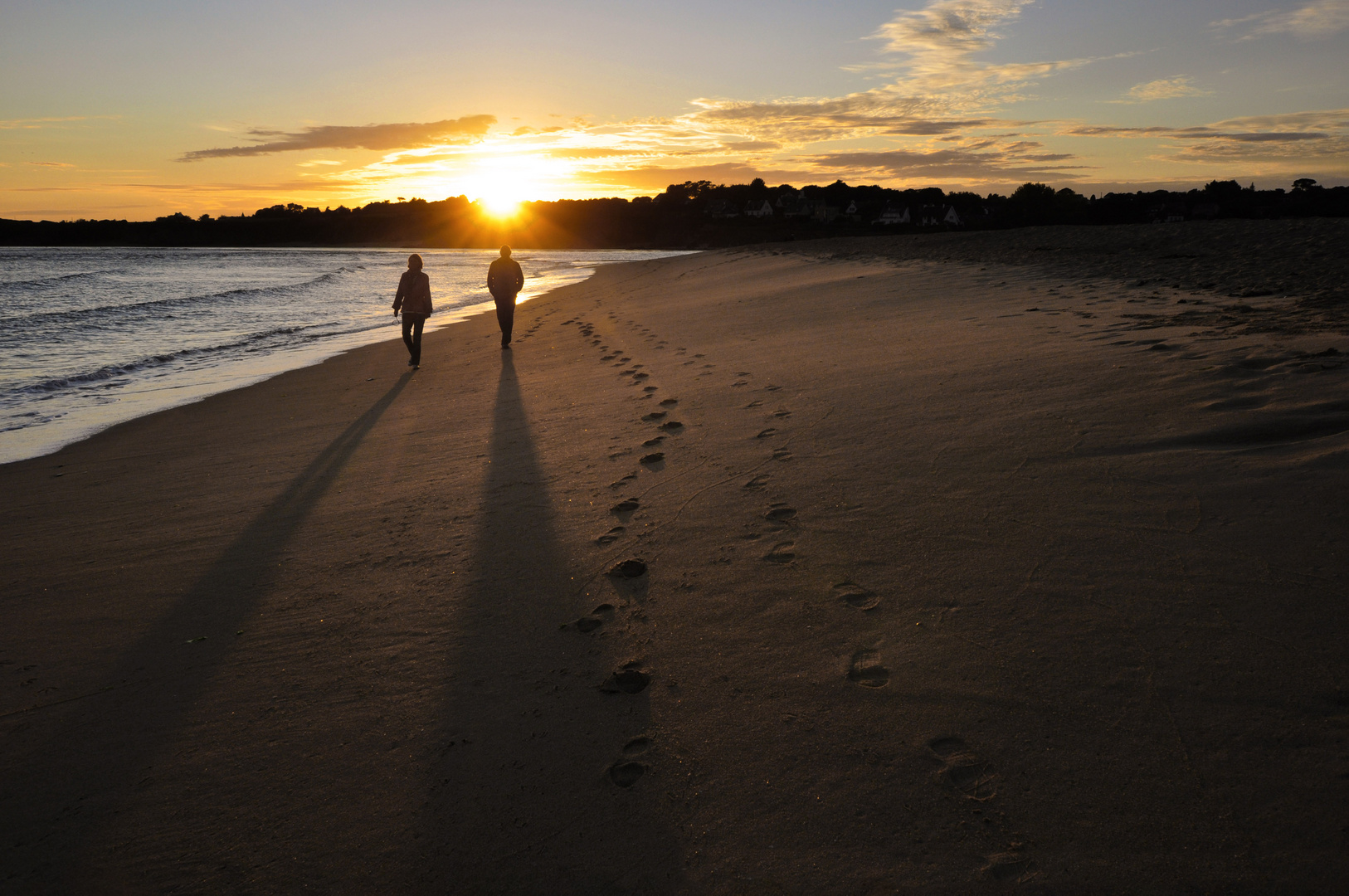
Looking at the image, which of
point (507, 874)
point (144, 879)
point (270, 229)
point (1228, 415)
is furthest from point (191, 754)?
point (270, 229)

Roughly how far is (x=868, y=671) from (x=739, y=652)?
0.50 meters

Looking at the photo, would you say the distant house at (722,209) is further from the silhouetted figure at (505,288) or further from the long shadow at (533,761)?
the long shadow at (533,761)

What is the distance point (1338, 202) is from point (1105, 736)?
5147 cm

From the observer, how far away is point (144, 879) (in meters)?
2.14

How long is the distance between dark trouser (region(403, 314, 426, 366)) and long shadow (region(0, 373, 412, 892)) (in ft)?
21.4

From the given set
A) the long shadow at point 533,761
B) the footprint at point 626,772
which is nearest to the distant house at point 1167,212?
the long shadow at point 533,761

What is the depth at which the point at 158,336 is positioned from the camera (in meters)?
16.4

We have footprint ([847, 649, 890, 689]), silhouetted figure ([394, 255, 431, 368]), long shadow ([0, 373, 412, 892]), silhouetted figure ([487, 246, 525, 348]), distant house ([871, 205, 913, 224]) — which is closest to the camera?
long shadow ([0, 373, 412, 892])

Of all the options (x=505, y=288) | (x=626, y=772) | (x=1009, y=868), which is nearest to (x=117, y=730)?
(x=626, y=772)

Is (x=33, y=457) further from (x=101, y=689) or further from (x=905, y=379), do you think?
(x=905, y=379)

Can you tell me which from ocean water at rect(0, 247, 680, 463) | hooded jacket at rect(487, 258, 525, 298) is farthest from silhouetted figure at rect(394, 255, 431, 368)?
ocean water at rect(0, 247, 680, 463)

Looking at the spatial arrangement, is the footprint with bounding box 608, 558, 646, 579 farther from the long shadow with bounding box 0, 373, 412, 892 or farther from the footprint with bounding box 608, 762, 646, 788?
the long shadow with bounding box 0, 373, 412, 892

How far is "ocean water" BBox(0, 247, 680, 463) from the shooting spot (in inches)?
365

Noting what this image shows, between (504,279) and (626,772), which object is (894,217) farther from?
(626,772)
